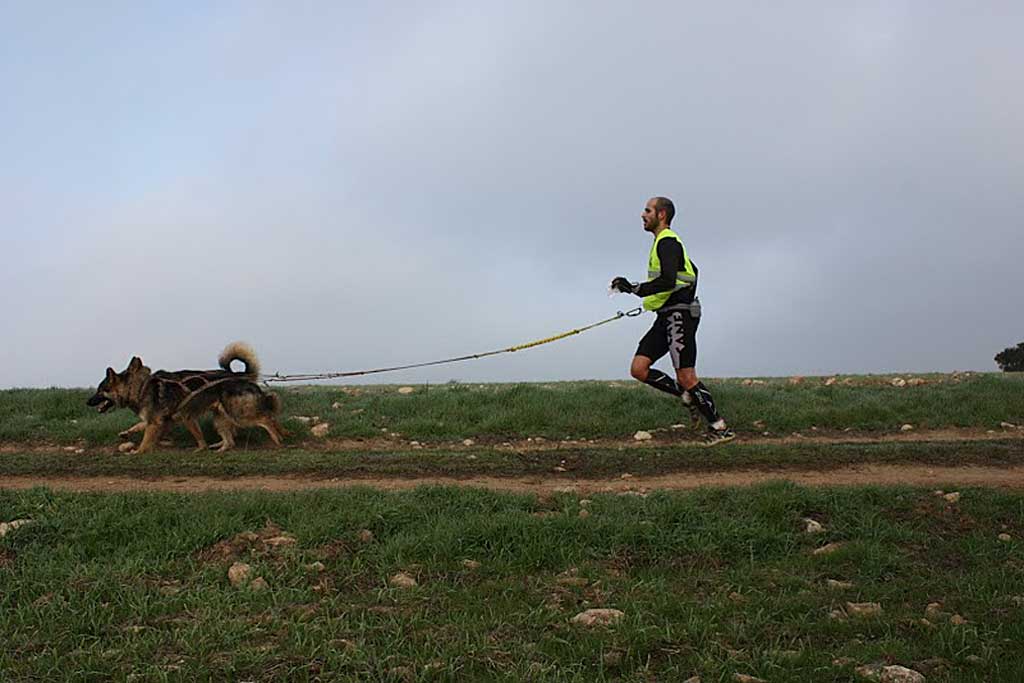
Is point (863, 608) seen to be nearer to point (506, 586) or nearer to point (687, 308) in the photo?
point (506, 586)

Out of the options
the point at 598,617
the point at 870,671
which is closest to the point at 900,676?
the point at 870,671

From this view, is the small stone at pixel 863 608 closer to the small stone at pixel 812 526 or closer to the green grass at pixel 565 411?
the small stone at pixel 812 526

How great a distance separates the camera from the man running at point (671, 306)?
9805mm

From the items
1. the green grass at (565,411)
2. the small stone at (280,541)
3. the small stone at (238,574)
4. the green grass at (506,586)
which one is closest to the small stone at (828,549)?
the green grass at (506,586)

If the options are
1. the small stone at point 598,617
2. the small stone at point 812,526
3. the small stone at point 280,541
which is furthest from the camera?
the small stone at point 812,526

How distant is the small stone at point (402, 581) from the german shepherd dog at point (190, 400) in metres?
6.05

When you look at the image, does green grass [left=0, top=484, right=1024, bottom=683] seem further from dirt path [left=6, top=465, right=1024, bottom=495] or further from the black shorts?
the black shorts

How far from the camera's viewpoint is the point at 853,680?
3.77 metres

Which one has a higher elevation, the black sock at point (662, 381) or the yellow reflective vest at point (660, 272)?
the yellow reflective vest at point (660, 272)

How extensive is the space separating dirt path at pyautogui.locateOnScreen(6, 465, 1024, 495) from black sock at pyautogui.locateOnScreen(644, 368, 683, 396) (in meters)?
2.39

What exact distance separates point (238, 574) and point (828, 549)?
3.86 metres

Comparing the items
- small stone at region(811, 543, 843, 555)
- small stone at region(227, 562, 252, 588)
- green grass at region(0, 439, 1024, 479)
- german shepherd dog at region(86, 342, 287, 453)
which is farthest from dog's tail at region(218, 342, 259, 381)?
small stone at region(811, 543, 843, 555)

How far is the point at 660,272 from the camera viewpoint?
985 cm

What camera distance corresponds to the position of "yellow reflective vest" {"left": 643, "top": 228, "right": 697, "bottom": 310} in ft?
32.3
